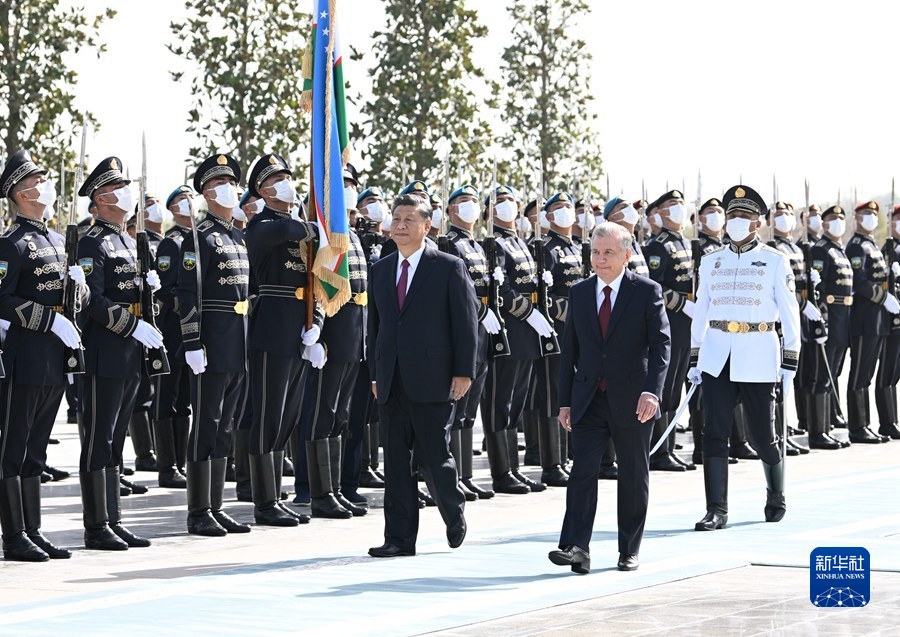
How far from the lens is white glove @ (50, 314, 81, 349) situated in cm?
945

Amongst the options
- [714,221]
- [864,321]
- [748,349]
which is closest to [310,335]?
[748,349]

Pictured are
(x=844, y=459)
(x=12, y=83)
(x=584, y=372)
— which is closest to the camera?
(x=584, y=372)

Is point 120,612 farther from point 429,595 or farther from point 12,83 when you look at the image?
point 12,83

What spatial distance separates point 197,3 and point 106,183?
11.1 metres

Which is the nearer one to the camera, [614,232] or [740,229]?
[614,232]

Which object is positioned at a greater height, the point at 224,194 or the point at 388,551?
the point at 224,194

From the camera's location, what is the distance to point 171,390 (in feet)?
42.9

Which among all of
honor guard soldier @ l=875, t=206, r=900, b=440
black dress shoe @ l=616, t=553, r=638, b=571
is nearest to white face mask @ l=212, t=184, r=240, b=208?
black dress shoe @ l=616, t=553, r=638, b=571

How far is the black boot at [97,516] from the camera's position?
981 cm

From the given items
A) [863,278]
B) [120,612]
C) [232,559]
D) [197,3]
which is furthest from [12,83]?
[120,612]

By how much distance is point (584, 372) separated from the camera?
29.8ft

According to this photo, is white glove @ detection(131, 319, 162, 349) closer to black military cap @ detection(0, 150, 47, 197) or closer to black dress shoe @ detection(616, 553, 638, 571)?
black military cap @ detection(0, 150, 47, 197)

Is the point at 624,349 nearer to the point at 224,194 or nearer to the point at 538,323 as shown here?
the point at 224,194

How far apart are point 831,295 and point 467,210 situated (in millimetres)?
5346
